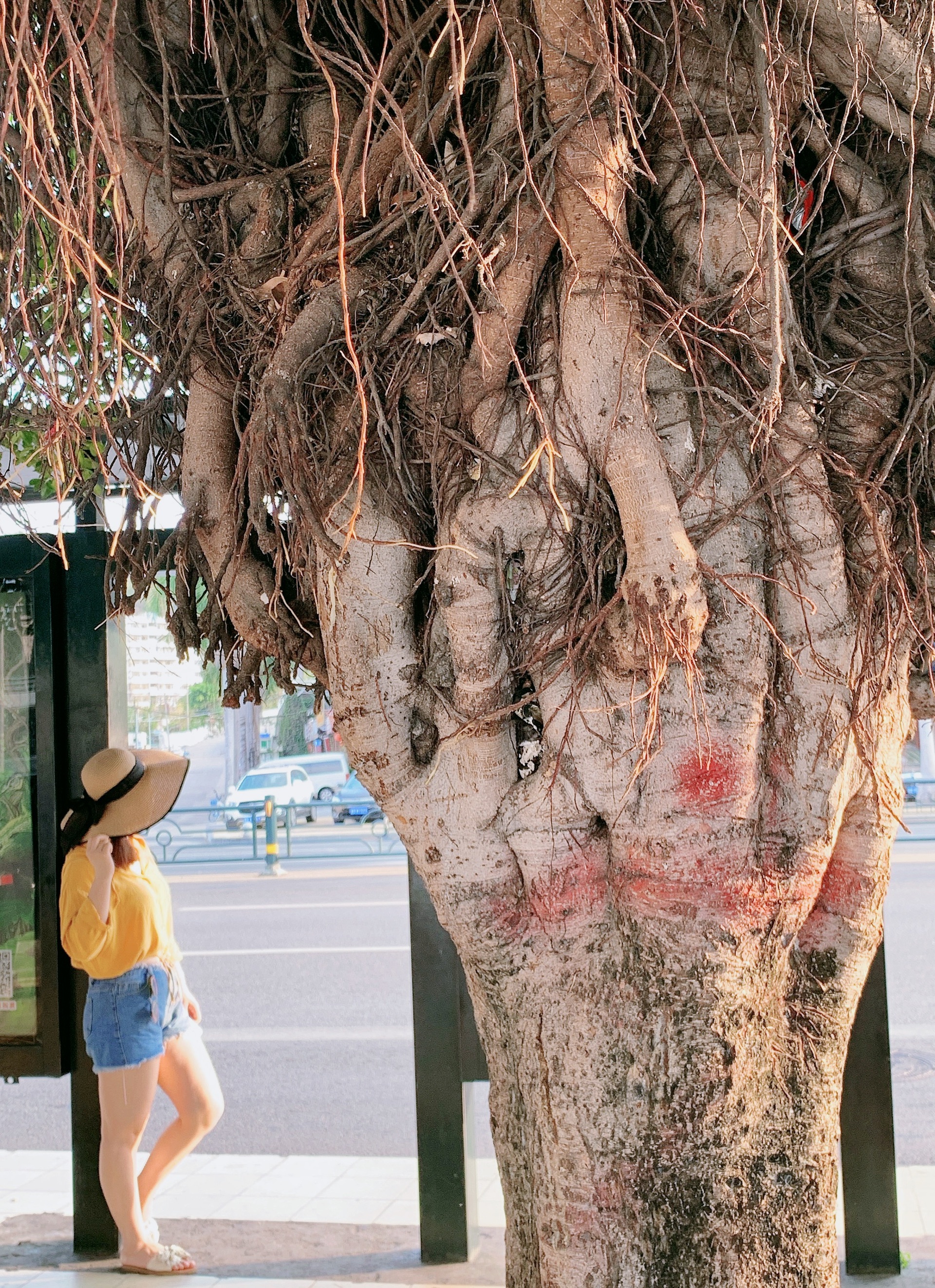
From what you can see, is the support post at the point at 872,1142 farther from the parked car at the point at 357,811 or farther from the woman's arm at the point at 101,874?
the parked car at the point at 357,811

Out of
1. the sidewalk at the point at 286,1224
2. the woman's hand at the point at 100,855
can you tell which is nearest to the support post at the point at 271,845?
the sidewalk at the point at 286,1224

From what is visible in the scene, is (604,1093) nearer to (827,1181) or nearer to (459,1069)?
(827,1181)

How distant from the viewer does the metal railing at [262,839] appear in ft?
57.6

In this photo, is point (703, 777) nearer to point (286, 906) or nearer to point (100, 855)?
point (100, 855)

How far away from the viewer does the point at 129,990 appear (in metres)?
4.00

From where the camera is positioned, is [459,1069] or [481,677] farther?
[459,1069]

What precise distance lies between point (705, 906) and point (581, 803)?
327mm

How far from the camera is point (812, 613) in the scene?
2.42 meters

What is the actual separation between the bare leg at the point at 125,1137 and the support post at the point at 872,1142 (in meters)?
2.43

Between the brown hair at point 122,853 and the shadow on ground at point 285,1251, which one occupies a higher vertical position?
the brown hair at point 122,853

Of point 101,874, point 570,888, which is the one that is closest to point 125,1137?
point 101,874

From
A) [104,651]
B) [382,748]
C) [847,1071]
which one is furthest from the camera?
[104,651]

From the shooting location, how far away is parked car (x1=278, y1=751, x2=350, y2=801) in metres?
25.3

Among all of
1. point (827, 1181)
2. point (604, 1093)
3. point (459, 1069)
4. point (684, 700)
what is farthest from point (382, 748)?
point (459, 1069)
